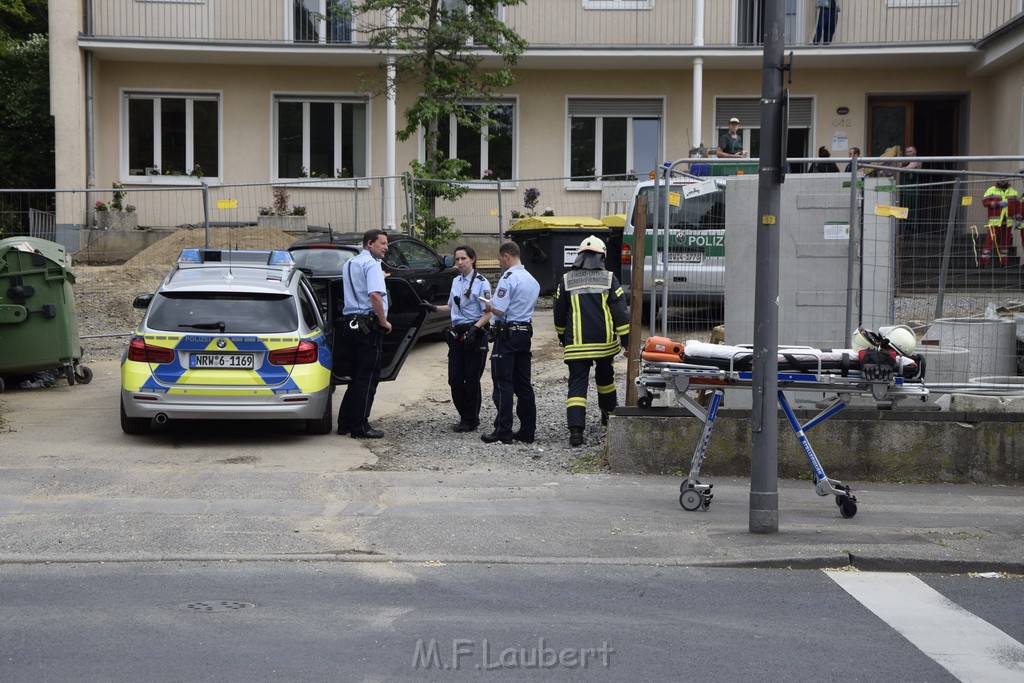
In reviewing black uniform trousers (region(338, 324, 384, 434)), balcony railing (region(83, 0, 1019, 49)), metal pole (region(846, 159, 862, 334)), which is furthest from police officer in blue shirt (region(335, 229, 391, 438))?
balcony railing (region(83, 0, 1019, 49))

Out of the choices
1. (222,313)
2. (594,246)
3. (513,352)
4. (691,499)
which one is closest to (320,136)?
(222,313)

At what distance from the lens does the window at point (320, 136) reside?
26.1 metres

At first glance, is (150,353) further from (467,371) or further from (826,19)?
(826,19)

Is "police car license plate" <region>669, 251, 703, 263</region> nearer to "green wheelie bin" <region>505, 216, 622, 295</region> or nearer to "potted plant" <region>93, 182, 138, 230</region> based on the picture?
"green wheelie bin" <region>505, 216, 622, 295</region>

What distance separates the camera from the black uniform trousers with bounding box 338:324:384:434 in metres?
11.2

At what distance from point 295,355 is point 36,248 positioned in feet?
16.1

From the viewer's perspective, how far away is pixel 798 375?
8.00 m

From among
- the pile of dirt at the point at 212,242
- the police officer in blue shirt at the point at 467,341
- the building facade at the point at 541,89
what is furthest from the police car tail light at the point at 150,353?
the building facade at the point at 541,89

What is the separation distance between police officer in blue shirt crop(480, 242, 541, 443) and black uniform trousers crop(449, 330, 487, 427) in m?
0.29

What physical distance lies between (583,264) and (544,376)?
435 cm

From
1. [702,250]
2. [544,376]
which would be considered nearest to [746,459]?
[702,250]

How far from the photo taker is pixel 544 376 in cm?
1506

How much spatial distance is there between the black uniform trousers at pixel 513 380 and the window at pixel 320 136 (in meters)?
15.7

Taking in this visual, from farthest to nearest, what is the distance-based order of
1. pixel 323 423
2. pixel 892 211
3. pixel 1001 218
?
pixel 323 423, pixel 1001 218, pixel 892 211
